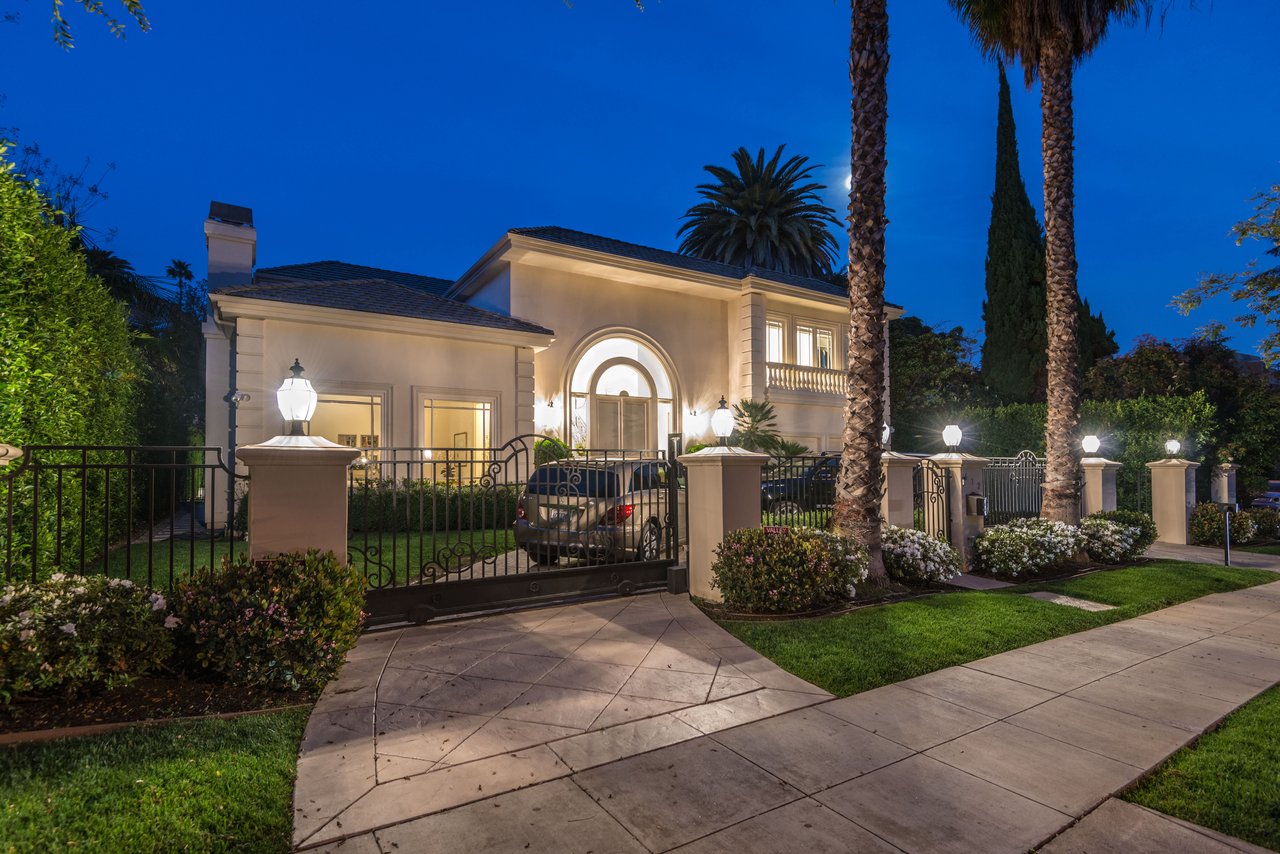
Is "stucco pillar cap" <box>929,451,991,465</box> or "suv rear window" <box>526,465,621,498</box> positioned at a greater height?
"stucco pillar cap" <box>929,451,991,465</box>

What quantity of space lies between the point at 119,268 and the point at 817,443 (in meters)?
23.2

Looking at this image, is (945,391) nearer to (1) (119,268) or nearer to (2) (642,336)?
(2) (642,336)

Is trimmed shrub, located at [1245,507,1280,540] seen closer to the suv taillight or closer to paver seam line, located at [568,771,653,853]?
the suv taillight

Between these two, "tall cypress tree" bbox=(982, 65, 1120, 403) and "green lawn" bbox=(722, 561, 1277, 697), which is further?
"tall cypress tree" bbox=(982, 65, 1120, 403)

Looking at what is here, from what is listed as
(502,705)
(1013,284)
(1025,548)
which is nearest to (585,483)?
(502,705)

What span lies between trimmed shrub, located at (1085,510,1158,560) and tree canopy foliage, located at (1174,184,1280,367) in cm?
633

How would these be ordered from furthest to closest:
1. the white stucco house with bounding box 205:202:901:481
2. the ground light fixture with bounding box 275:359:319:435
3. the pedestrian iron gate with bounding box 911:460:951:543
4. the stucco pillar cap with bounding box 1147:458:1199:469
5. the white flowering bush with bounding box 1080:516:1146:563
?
1. the white stucco house with bounding box 205:202:901:481
2. the stucco pillar cap with bounding box 1147:458:1199:469
3. the white flowering bush with bounding box 1080:516:1146:563
4. the pedestrian iron gate with bounding box 911:460:951:543
5. the ground light fixture with bounding box 275:359:319:435

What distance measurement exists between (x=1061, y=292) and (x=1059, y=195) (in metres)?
1.70

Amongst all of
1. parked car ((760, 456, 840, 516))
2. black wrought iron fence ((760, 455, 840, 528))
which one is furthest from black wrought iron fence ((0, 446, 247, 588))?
parked car ((760, 456, 840, 516))

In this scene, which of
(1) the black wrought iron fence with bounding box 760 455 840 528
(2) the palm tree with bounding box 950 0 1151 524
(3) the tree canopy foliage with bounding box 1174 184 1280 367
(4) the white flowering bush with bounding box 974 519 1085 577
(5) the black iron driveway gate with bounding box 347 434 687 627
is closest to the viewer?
(5) the black iron driveway gate with bounding box 347 434 687 627

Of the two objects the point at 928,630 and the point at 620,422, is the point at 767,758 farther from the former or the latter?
the point at 620,422

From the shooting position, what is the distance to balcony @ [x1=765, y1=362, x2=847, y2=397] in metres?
19.8

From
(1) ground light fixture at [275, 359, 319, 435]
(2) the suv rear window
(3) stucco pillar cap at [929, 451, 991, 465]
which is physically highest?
(1) ground light fixture at [275, 359, 319, 435]

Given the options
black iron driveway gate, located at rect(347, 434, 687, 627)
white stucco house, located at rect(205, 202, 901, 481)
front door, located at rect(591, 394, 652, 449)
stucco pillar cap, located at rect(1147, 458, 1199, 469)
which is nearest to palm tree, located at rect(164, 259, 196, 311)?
white stucco house, located at rect(205, 202, 901, 481)
